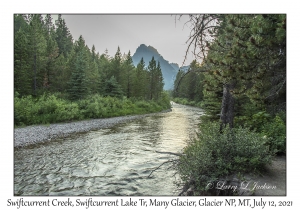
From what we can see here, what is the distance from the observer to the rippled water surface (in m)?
6.68

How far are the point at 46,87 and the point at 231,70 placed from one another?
36.1 m

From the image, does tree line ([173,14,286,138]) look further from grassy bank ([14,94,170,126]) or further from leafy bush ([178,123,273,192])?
grassy bank ([14,94,170,126])

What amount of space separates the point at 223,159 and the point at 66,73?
36426mm

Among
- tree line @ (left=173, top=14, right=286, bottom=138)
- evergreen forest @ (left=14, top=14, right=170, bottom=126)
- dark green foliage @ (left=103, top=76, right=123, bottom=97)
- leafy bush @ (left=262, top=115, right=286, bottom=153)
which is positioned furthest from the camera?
dark green foliage @ (left=103, top=76, right=123, bottom=97)

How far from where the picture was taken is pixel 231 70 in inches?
162

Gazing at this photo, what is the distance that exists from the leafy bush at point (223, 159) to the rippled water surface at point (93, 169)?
1426mm

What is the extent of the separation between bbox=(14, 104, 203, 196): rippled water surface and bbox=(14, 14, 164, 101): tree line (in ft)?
63.7

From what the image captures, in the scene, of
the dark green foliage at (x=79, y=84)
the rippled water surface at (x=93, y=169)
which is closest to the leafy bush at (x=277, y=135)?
the rippled water surface at (x=93, y=169)

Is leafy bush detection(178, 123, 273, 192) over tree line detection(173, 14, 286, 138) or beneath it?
beneath

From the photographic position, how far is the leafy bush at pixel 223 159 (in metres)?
5.13

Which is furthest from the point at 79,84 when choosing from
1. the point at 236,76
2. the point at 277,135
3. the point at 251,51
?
the point at 251,51

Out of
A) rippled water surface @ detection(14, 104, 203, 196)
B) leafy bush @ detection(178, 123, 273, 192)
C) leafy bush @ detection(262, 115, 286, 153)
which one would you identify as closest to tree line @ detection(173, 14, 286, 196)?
leafy bush @ detection(178, 123, 273, 192)

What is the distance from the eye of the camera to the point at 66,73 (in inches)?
1426
